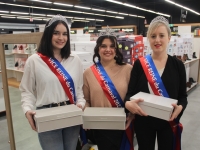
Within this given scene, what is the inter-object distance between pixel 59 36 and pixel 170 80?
0.84 meters

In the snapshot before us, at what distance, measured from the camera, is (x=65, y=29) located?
1.37 metres

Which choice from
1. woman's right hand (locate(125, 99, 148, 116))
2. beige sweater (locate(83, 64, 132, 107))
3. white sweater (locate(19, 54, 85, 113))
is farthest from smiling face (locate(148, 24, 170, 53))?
white sweater (locate(19, 54, 85, 113))

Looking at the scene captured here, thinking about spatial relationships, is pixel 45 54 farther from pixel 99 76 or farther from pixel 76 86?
pixel 99 76

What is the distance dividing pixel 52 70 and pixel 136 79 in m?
0.62

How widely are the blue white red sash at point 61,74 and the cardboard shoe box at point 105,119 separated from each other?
0.66 ft

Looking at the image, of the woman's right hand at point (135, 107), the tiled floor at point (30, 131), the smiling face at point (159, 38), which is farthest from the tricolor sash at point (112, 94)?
the tiled floor at point (30, 131)

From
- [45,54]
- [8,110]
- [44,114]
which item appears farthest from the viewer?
[8,110]

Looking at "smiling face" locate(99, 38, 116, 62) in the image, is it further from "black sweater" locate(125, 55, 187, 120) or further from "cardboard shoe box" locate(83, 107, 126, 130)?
"cardboard shoe box" locate(83, 107, 126, 130)

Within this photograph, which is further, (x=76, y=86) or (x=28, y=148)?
(x=28, y=148)

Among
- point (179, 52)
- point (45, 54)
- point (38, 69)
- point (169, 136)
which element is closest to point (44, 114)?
point (38, 69)

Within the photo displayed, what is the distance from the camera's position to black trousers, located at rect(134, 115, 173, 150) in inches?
55.5

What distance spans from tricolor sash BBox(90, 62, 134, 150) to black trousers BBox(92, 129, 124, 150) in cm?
5

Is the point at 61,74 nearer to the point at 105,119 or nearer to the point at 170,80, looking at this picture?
the point at 105,119

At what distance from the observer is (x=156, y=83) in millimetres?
1362
